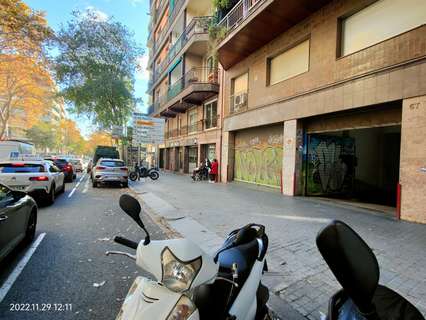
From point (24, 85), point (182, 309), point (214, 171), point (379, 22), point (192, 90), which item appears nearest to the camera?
point (182, 309)

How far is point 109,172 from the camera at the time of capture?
13.1m

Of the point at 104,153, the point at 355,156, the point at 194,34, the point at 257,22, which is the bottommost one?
the point at 104,153

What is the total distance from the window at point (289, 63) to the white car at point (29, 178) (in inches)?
418

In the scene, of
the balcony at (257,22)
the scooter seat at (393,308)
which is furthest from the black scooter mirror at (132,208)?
the balcony at (257,22)

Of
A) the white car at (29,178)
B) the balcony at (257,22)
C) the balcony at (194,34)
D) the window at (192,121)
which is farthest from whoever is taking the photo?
the window at (192,121)

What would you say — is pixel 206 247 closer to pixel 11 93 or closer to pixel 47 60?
pixel 47 60

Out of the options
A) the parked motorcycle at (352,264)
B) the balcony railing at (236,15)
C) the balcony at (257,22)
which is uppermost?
the balcony railing at (236,15)

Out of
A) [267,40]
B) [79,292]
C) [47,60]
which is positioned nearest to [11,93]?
[47,60]

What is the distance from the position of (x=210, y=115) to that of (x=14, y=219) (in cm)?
1604

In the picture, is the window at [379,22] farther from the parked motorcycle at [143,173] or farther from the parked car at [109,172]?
the parked motorcycle at [143,173]

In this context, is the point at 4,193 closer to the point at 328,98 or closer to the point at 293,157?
the point at 293,157

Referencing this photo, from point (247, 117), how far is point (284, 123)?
9.57 ft

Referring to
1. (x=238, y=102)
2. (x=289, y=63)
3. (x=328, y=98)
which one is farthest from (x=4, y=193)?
(x=238, y=102)

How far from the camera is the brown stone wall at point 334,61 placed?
23.2 feet
